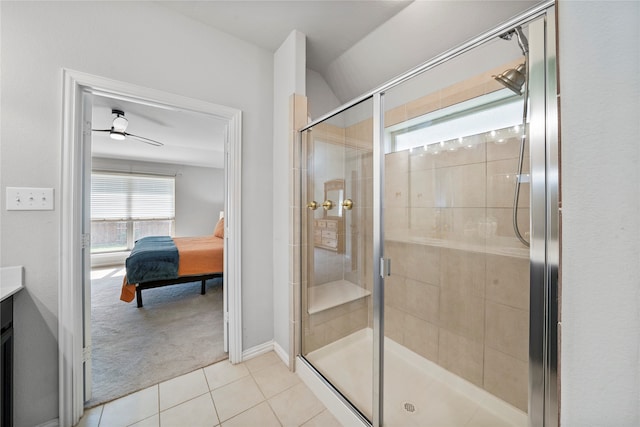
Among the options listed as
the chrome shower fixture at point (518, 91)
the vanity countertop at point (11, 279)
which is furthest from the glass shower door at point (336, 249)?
the vanity countertop at point (11, 279)

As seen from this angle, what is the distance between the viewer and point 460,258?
1.57 meters

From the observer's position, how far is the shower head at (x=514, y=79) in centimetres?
111

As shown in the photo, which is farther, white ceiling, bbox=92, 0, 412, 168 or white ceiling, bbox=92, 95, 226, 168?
white ceiling, bbox=92, 95, 226, 168

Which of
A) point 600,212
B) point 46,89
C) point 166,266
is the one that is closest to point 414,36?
point 600,212

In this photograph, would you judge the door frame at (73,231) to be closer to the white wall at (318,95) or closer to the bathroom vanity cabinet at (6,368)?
the bathroom vanity cabinet at (6,368)

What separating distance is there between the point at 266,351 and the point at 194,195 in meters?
5.20

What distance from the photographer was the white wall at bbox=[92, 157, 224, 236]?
224 inches

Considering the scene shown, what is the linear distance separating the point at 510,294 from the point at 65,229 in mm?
2573

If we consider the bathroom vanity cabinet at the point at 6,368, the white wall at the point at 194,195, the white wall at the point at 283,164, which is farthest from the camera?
the white wall at the point at 194,195

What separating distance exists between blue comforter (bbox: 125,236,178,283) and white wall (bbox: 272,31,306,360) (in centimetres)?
189

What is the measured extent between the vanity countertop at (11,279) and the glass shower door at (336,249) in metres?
1.57

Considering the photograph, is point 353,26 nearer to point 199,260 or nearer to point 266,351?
point 266,351

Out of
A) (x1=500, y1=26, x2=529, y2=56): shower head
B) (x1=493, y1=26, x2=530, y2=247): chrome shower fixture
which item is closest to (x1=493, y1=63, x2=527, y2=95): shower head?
(x1=493, y1=26, x2=530, y2=247): chrome shower fixture

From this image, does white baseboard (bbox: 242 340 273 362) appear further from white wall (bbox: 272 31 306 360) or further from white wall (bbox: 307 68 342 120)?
white wall (bbox: 307 68 342 120)
